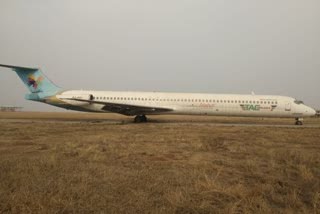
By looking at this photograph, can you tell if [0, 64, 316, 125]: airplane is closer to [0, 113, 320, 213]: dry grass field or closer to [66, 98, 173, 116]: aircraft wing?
[66, 98, 173, 116]: aircraft wing

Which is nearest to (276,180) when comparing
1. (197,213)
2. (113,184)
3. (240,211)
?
(240,211)

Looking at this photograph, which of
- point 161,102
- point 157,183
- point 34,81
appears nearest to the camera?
point 157,183

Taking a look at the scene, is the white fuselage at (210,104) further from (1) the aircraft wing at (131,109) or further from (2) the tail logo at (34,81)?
(2) the tail logo at (34,81)

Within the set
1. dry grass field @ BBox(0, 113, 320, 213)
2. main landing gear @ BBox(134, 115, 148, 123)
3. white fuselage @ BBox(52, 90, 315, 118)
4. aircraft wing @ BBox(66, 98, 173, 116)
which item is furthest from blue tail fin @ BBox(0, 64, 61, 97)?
dry grass field @ BBox(0, 113, 320, 213)

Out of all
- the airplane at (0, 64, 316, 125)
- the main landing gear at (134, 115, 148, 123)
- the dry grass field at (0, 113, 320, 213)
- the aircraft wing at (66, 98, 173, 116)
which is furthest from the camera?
the main landing gear at (134, 115, 148, 123)

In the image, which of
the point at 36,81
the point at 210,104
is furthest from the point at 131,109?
the point at 36,81

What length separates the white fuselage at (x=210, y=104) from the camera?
26.8m

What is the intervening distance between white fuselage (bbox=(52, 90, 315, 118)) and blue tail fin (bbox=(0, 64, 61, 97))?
48.0 inches

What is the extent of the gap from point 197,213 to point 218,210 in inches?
14.0

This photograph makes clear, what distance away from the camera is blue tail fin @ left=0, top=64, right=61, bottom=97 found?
2811 centimetres

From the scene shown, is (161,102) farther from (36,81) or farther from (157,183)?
(157,183)

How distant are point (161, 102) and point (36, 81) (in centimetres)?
1184

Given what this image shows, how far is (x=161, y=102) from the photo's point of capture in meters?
28.0

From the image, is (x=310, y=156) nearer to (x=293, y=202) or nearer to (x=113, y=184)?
(x=293, y=202)
